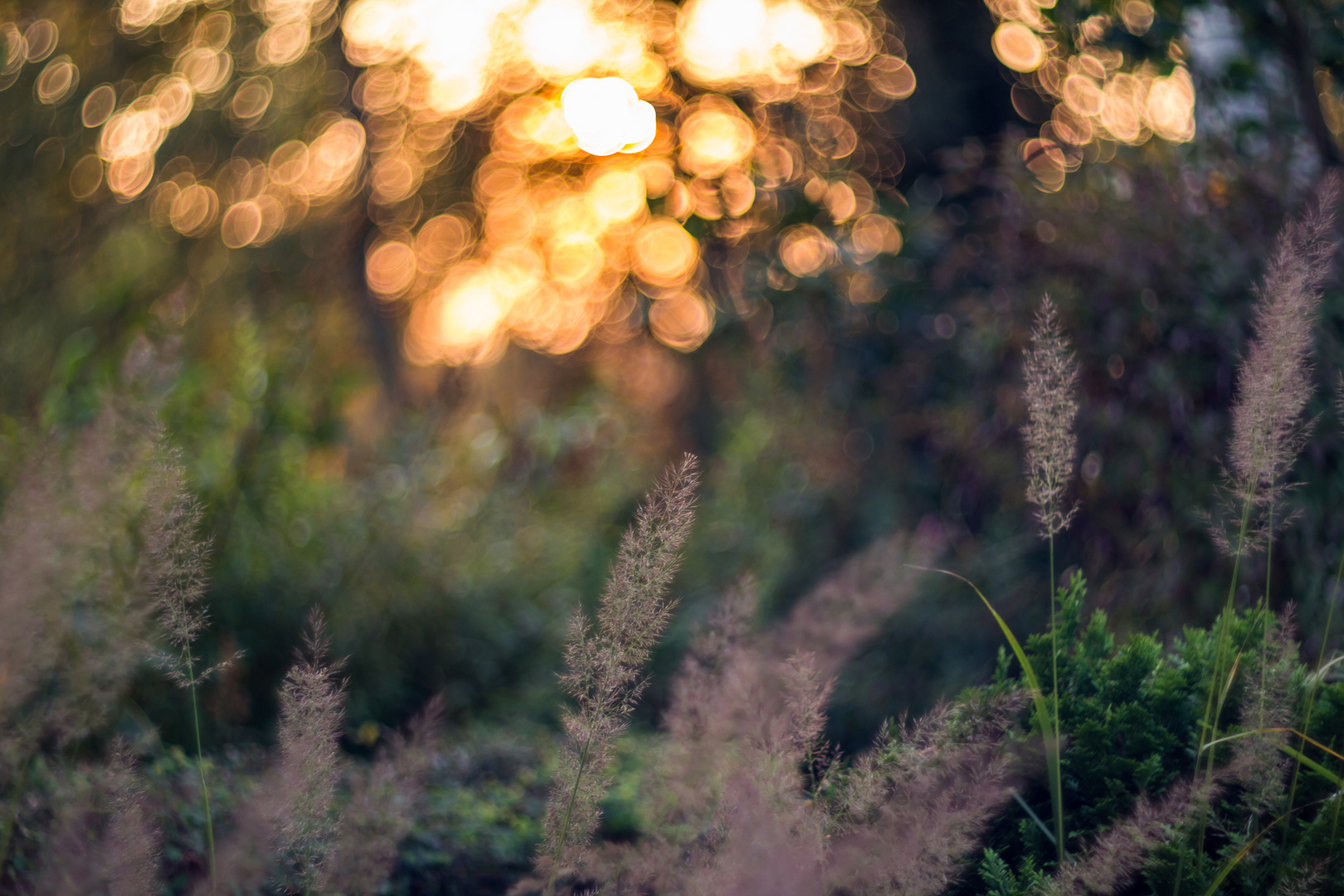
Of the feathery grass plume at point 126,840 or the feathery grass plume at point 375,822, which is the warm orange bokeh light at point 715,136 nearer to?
the feathery grass plume at point 375,822

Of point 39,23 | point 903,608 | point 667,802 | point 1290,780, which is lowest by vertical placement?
point 903,608

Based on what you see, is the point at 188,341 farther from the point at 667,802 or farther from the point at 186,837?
the point at 667,802

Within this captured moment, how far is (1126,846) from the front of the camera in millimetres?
1146

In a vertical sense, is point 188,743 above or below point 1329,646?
below

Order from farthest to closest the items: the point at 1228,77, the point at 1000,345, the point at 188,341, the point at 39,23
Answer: the point at 188,341, the point at 1000,345, the point at 39,23, the point at 1228,77

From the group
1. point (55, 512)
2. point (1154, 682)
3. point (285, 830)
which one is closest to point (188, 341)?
point (55, 512)

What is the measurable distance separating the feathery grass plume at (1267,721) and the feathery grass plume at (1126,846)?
0.20 ft

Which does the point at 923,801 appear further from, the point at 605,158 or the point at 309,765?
the point at 605,158

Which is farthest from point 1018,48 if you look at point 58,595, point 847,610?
point 58,595

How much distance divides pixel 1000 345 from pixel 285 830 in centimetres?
282

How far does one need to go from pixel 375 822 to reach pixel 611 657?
57cm

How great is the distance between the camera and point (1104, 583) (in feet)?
9.18

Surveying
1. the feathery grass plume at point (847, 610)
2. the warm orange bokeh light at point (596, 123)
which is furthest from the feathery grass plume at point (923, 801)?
the warm orange bokeh light at point (596, 123)

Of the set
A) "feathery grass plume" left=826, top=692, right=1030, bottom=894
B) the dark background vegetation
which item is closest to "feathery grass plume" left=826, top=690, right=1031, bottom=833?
"feathery grass plume" left=826, top=692, right=1030, bottom=894
